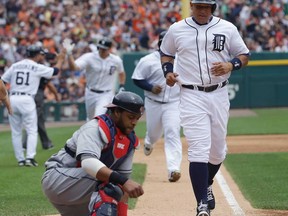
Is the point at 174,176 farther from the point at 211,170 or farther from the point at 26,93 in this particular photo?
the point at 26,93

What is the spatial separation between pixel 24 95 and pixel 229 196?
16.2ft

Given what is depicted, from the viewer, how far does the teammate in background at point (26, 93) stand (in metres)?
13.0

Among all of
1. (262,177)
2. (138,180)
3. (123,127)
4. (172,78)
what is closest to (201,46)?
(172,78)

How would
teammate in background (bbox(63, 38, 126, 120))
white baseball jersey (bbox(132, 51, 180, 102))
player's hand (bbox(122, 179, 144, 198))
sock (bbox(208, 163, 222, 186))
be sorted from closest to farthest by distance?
player's hand (bbox(122, 179, 144, 198)) → sock (bbox(208, 163, 222, 186)) → white baseball jersey (bbox(132, 51, 180, 102)) → teammate in background (bbox(63, 38, 126, 120))

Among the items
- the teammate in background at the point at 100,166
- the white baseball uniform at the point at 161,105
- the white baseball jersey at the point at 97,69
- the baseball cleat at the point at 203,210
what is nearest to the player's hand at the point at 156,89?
the white baseball uniform at the point at 161,105

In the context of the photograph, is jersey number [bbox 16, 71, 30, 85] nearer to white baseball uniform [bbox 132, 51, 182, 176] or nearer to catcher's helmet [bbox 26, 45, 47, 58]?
catcher's helmet [bbox 26, 45, 47, 58]

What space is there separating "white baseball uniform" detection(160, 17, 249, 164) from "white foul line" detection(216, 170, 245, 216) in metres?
0.78

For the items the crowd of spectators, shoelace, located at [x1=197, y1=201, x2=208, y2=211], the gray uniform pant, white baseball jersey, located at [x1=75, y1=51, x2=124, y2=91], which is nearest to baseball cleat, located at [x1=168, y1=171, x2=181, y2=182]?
shoelace, located at [x1=197, y1=201, x2=208, y2=211]

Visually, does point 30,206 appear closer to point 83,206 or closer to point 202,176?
point 202,176

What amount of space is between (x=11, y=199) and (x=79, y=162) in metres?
→ 3.57

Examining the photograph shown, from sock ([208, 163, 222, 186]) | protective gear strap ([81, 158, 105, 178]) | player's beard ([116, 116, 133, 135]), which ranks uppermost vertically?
player's beard ([116, 116, 133, 135])

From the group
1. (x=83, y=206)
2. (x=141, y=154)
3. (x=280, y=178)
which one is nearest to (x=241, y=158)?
(x=141, y=154)

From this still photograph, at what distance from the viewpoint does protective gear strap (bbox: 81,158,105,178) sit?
5.52m

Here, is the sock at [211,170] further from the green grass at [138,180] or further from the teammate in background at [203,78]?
the green grass at [138,180]
